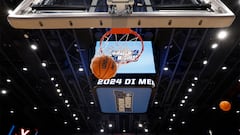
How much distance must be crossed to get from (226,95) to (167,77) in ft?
13.4

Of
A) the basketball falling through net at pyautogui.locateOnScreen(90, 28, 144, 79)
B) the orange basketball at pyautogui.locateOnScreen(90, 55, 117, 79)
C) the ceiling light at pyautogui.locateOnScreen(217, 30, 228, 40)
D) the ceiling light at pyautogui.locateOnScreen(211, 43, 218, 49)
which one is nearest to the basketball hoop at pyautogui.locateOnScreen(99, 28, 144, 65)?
the basketball falling through net at pyautogui.locateOnScreen(90, 28, 144, 79)

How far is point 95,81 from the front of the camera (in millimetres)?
5207

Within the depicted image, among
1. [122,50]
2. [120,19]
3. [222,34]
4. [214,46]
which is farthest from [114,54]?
[214,46]

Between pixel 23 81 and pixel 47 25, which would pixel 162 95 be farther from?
pixel 47 25

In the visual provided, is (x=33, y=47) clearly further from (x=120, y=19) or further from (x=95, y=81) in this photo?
(x=120, y=19)

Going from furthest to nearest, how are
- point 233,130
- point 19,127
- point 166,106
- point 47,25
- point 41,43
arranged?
point 233,130
point 19,127
point 166,106
point 41,43
point 47,25

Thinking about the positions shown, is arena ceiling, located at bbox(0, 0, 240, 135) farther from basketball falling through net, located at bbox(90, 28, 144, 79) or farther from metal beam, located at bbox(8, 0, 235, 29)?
basketball falling through net, located at bbox(90, 28, 144, 79)

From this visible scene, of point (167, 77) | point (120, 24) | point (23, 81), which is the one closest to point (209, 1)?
point (120, 24)

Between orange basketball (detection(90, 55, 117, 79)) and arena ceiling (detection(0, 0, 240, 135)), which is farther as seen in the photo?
arena ceiling (detection(0, 0, 240, 135))

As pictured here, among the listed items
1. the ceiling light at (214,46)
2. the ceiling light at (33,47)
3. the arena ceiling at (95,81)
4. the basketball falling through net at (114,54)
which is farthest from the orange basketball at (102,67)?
the ceiling light at (214,46)

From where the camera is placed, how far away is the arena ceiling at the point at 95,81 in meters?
7.75

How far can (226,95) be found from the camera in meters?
13.3

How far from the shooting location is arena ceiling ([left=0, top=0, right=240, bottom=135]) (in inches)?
305

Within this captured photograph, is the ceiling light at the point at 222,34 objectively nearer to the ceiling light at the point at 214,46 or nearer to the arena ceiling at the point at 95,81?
the arena ceiling at the point at 95,81
